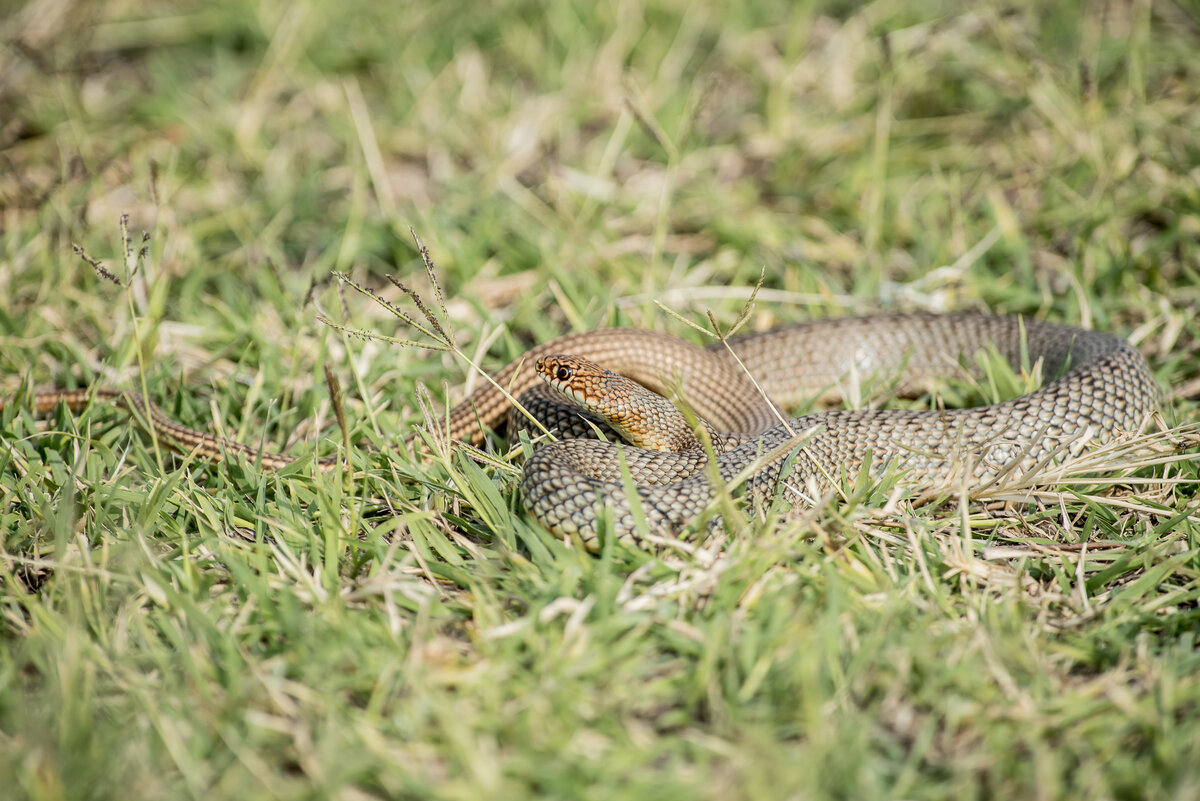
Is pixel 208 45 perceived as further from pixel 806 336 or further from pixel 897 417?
pixel 897 417

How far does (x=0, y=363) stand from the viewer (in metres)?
5.46

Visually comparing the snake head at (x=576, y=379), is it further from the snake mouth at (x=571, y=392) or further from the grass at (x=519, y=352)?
the grass at (x=519, y=352)

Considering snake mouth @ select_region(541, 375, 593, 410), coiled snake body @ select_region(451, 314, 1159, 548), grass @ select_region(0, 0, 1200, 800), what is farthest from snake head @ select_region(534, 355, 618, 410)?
grass @ select_region(0, 0, 1200, 800)

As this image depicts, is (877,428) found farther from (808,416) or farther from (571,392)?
(571,392)

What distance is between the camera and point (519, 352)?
18.8ft

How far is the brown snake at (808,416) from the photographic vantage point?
396cm

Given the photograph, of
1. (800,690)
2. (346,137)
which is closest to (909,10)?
(346,137)

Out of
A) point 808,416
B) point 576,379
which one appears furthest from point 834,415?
point 576,379

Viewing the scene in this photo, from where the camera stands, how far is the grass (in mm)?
3006

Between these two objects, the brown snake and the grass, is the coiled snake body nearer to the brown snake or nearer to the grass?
the brown snake

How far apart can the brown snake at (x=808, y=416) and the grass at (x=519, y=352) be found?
0.21 metres

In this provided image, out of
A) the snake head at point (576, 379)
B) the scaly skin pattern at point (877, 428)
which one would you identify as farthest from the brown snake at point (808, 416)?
the snake head at point (576, 379)

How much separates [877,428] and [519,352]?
216 centimetres

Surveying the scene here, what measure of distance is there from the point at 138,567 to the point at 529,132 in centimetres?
530
